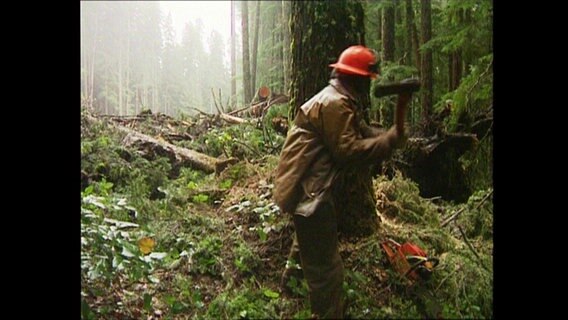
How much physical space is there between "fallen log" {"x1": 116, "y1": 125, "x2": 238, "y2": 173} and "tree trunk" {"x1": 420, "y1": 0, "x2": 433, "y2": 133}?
2.59ft

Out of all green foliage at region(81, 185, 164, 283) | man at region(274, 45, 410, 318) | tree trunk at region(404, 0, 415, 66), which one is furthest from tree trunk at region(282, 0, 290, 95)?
green foliage at region(81, 185, 164, 283)

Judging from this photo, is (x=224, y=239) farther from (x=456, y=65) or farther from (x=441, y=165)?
(x=456, y=65)

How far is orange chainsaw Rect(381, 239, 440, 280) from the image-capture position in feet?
7.37

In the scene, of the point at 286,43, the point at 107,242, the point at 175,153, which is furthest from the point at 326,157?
the point at 107,242

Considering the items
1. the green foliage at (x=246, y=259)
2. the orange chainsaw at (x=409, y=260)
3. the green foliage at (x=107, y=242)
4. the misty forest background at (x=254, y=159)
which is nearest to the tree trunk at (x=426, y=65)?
the misty forest background at (x=254, y=159)

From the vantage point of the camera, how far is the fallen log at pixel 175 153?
2514mm

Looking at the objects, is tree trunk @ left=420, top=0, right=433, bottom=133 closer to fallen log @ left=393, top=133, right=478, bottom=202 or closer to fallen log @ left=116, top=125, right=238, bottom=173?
fallen log @ left=393, top=133, right=478, bottom=202

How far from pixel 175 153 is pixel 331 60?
0.80 m

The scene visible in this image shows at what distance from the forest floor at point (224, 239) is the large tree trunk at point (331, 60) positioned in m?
0.06
